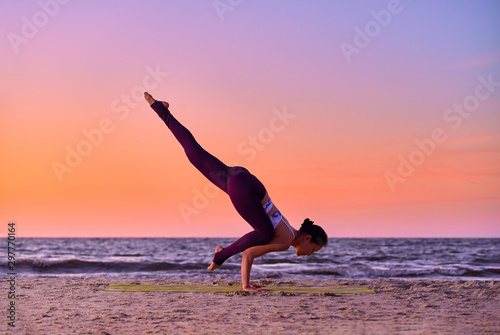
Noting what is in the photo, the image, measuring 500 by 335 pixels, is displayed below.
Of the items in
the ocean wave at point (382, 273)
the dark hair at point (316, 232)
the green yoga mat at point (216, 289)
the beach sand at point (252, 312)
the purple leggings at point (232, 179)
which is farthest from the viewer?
the ocean wave at point (382, 273)

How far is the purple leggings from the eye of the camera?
4.77 meters

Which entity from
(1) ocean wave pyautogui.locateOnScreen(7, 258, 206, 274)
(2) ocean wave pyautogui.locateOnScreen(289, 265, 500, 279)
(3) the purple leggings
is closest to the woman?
(3) the purple leggings

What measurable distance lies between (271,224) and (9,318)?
233 cm

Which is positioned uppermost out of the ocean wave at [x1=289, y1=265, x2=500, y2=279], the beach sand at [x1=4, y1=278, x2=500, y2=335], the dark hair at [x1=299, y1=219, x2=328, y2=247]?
the dark hair at [x1=299, y1=219, x2=328, y2=247]

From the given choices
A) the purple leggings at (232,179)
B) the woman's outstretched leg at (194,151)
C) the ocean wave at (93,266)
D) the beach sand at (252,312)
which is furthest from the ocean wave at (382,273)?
the woman's outstretched leg at (194,151)

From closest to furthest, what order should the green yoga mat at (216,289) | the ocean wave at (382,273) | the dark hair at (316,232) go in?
the dark hair at (316,232), the green yoga mat at (216,289), the ocean wave at (382,273)

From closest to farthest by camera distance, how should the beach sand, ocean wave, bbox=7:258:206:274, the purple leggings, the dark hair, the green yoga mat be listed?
the beach sand
the purple leggings
the dark hair
the green yoga mat
ocean wave, bbox=7:258:206:274

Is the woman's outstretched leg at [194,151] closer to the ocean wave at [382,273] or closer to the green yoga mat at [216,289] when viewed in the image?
the green yoga mat at [216,289]

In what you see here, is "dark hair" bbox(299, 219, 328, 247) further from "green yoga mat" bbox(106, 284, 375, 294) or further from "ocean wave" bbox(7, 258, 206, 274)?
A: "ocean wave" bbox(7, 258, 206, 274)

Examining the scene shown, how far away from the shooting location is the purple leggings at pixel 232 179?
477cm

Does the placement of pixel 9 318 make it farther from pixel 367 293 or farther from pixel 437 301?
pixel 437 301

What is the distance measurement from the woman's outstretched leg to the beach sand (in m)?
1.17

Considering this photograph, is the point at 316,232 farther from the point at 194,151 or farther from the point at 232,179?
the point at 194,151

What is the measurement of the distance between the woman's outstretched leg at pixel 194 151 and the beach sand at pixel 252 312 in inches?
45.9
